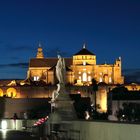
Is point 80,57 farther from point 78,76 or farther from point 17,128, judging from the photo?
point 17,128

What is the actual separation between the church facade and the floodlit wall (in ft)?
481

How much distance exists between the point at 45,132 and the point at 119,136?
9898 millimetres

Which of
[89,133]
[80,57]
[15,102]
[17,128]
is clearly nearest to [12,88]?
[80,57]

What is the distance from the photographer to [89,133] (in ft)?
62.1

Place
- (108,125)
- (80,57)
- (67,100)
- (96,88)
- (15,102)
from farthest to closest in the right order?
(80,57)
(96,88)
(15,102)
(67,100)
(108,125)

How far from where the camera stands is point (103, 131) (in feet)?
56.2

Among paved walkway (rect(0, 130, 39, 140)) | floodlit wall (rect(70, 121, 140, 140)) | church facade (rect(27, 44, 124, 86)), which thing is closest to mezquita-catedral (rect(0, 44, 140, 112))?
church facade (rect(27, 44, 124, 86))

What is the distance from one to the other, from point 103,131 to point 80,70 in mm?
160130

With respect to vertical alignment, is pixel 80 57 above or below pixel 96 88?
above

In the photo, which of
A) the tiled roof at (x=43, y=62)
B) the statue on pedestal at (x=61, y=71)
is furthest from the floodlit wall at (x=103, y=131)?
the tiled roof at (x=43, y=62)

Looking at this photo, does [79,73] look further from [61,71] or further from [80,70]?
[61,71]

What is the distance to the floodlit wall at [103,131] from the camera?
1451 centimetres

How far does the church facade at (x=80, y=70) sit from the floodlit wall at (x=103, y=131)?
147 m

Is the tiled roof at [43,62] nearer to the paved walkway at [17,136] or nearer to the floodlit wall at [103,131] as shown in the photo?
the paved walkway at [17,136]
